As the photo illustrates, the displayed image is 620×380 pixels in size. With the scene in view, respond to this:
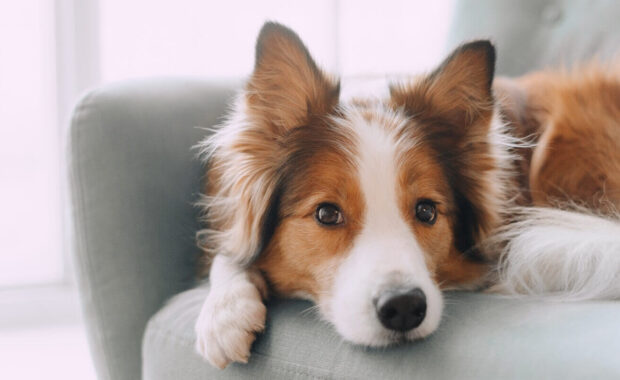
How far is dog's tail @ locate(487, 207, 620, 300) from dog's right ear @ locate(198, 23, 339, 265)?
25.1 inches

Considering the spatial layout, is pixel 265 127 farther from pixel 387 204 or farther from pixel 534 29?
pixel 534 29

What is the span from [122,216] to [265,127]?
0.52 metres

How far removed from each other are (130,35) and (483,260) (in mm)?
2612

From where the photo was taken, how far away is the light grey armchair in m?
1.31

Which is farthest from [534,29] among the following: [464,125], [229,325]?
[229,325]

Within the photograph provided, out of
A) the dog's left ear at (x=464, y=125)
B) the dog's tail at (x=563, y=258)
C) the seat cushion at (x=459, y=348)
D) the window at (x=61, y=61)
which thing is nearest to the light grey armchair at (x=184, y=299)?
the seat cushion at (x=459, y=348)

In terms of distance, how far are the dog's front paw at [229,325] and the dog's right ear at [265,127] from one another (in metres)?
0.21

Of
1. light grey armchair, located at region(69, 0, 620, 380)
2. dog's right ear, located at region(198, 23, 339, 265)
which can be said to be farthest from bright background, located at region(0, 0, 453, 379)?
dog's right ear, located at region(198, 23, 339, 265)

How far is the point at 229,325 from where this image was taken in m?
1.54

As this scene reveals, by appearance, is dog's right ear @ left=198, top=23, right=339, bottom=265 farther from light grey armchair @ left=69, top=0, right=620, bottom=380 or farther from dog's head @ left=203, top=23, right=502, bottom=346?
light grey armchair @ left=69, top=0, right=620, bottom=380

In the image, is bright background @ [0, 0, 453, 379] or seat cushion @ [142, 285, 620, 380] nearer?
seat cushion @ [142, 285, 620, 380]

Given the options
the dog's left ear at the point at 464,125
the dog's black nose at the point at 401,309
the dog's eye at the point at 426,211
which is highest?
the dog's left ear at the point at 464,125

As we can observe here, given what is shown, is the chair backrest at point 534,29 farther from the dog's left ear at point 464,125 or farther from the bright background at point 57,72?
the bright background at point 57,72

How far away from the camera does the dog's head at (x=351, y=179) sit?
63.5 inches
